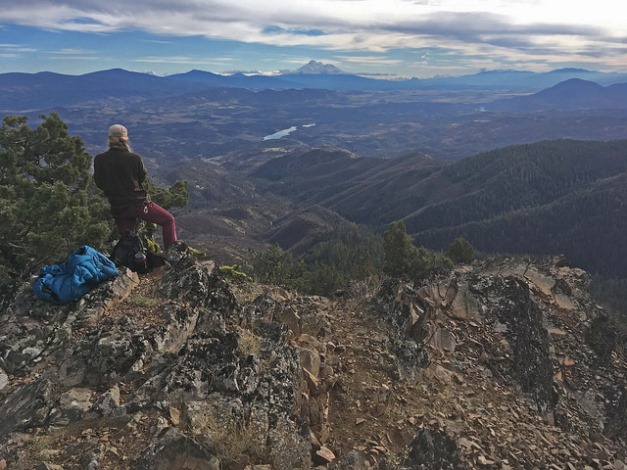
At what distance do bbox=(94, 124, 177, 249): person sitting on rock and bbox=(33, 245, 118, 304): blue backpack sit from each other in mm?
1670

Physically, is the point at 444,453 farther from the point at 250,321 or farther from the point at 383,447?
the point at 250,321

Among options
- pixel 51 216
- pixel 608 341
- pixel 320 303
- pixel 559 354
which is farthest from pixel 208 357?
pixel 608 341

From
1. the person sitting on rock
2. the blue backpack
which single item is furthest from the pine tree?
the blue backpack

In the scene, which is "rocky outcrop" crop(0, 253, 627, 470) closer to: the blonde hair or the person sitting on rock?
the person sitting on rock

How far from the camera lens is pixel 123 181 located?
14.1 meters

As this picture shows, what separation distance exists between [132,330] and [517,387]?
14484 mm

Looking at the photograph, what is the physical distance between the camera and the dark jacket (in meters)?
13.8

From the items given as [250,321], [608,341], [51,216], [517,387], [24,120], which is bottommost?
[608,341]

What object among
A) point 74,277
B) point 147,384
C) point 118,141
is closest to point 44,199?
point 118,141

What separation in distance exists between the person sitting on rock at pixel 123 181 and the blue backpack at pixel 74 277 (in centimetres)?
167

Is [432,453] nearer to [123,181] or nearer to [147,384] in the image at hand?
[147,384]

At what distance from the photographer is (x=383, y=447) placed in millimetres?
11258

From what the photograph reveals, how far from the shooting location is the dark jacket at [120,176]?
13.8 metres

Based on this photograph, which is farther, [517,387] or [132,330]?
[517,387]
